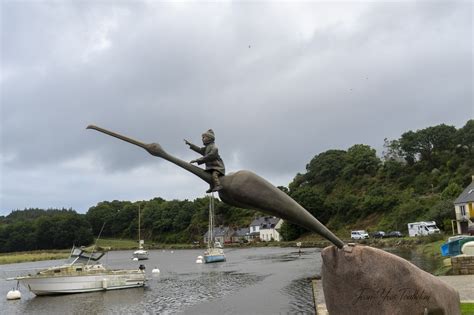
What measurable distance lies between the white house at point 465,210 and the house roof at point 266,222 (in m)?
61.1

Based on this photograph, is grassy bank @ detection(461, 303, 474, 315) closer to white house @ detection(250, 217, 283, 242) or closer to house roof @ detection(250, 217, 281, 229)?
white house @ detection(250, 217, 283, 242)

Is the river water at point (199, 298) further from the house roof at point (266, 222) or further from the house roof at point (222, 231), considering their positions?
the house roof at point (222, 231)

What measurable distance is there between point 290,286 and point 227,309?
8.38 meters

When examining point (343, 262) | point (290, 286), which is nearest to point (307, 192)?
point (290, 286)

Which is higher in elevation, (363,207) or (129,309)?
(363,207)

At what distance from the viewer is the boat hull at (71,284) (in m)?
37.3

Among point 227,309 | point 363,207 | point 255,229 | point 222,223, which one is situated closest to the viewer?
point 227,309

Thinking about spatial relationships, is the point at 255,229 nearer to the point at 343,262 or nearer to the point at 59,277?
the point at 59,277

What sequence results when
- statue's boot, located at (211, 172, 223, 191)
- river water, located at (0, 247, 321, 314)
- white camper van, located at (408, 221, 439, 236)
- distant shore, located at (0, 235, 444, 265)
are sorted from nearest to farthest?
statue's boot, located at (211, 172, 223, 191), river water, located at (0, 247, 321, 314), distant shore, located at (0, 235, 444, 265), white camper van, located at (408, 221, 439, 236)

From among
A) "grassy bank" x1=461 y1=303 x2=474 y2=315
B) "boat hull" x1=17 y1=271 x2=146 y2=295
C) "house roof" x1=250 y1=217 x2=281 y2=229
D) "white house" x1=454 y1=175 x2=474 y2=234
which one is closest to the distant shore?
"white house" x1=454 y1=175 x2=474 y2=234

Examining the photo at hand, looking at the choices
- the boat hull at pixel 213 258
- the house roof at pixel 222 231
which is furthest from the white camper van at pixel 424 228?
the house roof at pixel 222 231

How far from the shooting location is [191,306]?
2831cm

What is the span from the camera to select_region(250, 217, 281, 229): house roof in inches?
4601

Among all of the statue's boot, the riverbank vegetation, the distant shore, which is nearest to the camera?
the statue's boot
